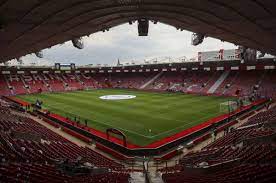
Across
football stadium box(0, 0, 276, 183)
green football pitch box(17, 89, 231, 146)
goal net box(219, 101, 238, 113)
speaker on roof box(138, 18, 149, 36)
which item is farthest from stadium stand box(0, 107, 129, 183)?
goal net box(219, 101, 238, 113)

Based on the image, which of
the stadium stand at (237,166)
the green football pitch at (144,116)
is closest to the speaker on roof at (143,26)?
the green football pitch at (144,116)

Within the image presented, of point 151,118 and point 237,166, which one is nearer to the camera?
point 237,166

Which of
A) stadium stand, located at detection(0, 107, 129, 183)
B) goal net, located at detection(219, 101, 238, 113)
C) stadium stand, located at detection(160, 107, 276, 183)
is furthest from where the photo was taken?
goal net, located at detection(219, 101, 238, 113)

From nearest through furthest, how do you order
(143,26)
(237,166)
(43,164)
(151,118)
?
(237,166) → (43,164) → (143,26) → (151,118)

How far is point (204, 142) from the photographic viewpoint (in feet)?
71.5

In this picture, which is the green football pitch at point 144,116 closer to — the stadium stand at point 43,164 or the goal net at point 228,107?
the goal net at point 228,107

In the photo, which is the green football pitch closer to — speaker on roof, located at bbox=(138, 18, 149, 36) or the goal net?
the goal net

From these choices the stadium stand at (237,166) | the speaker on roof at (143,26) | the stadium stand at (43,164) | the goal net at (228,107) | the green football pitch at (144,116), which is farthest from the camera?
the goal net at (228,107)

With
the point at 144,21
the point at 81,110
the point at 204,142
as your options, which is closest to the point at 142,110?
the point at 81,110

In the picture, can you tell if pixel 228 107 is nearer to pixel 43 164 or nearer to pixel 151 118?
pixel 151 118

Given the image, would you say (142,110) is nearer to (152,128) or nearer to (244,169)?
(152,128)

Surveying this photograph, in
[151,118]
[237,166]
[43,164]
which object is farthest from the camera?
[151,118]

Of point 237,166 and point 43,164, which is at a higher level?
point 237,166

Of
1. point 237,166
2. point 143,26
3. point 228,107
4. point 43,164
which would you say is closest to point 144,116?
point 228,107
